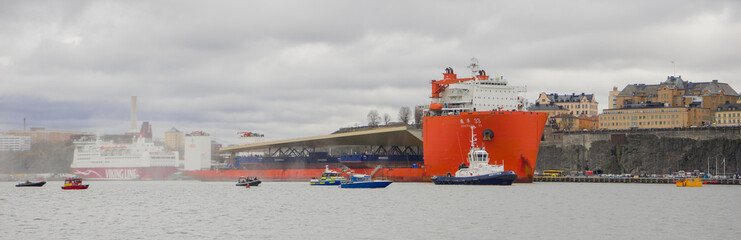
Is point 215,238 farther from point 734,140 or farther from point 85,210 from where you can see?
point 734,140

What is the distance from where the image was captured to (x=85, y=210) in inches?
1639

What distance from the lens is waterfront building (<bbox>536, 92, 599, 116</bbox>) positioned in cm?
14512

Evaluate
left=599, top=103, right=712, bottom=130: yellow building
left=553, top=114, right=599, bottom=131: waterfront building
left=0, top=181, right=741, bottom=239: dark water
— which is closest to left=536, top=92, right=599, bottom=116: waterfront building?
left=553, top=114, right=599, bottom=131: waterfront building

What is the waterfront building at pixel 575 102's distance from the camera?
145125 millimetres

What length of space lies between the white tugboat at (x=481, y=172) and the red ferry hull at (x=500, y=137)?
76 centimetres

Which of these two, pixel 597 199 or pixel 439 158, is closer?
pixel 597 199

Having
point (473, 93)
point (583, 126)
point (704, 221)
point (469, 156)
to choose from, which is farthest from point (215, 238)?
point (583, 126)

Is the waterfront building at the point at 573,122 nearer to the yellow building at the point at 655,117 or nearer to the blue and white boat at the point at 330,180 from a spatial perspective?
the yellow building at the point at 655,117

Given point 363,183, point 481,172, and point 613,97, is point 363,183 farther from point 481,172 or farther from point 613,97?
point 613,97

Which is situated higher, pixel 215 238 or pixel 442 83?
pixel 442 83

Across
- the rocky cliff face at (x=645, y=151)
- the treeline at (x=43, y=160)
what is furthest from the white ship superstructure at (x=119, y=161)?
the rocky cliff face at (x=645, y=151)

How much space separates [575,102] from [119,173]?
3118 inches

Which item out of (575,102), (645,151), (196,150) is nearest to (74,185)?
(196,150)

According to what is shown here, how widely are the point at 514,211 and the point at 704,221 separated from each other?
27.0 ft
